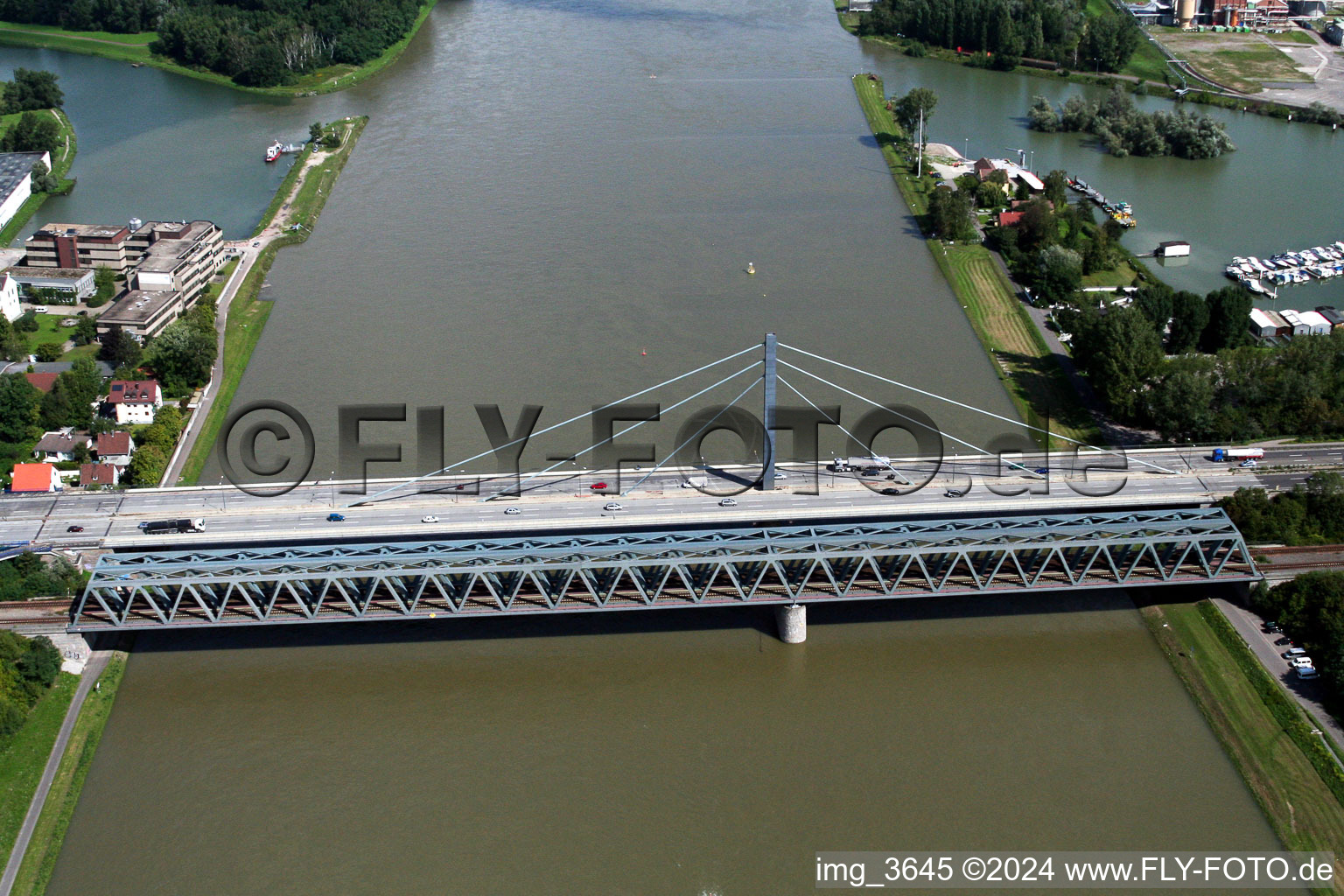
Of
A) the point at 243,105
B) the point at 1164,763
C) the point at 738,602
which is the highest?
the point at 243,105

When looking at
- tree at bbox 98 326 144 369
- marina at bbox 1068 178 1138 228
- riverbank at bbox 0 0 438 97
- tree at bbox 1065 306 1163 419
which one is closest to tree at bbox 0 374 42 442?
tree at bbox 98 326 144 369

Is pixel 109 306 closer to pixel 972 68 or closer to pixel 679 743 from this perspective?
pixel 679 743

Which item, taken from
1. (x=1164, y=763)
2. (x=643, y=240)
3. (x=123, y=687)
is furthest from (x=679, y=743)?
(x=643, y=240)

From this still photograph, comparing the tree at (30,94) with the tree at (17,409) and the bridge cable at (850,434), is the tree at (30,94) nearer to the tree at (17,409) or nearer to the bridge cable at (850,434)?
the tree at (17,409)

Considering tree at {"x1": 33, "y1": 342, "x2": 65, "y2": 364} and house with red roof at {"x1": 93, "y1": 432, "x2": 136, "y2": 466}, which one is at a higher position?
tree at {"x1": 33, "y1": 342, "x2": 65, "y2": 364}

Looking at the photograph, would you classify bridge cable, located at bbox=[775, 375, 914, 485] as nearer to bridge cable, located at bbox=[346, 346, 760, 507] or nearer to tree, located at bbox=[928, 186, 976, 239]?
bridge cable, located at bbox=[346, 346, 760, 507]

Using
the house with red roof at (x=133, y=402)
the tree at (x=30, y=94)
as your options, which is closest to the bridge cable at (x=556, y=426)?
the house with red roof at (x=133, y=402)
